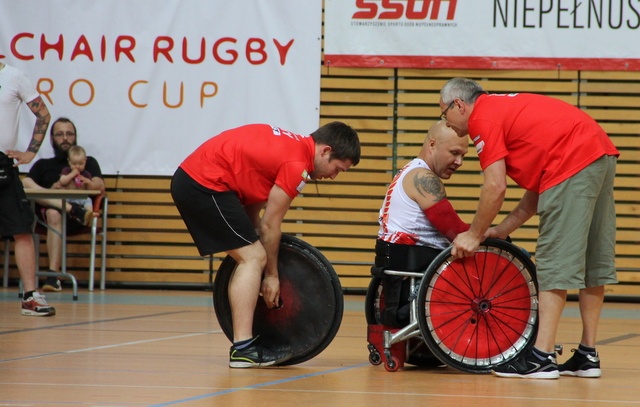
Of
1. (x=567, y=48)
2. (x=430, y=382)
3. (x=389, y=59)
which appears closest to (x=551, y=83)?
(x=567, y=48)

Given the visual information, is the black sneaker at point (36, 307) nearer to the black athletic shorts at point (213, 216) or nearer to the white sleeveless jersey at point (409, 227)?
the black athletic shorts at point (213, 216)

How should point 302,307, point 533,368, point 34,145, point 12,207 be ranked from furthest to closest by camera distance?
point 34,145
point 12,207
point 302,307
point 533,368

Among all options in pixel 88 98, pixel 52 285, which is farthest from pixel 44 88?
pixel 52 285

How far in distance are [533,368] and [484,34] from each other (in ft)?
17.9

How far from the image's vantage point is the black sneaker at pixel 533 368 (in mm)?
4203

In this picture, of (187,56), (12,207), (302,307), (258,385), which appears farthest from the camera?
(187,56)

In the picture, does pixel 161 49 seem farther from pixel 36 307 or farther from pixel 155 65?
pixel 36 307

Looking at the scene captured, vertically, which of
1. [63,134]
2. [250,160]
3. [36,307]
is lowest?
[36,307]

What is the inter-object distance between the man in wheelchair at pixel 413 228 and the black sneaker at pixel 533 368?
524mm

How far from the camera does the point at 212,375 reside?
4.29 m

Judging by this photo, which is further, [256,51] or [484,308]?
[256,51]

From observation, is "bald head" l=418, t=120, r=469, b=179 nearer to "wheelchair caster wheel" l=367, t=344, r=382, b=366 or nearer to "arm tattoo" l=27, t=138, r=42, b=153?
"wheelchair caster wheel" l=367, t=344, r=382, b=366

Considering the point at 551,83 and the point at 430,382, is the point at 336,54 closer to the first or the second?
the point at 551,83

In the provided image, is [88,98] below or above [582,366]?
above
